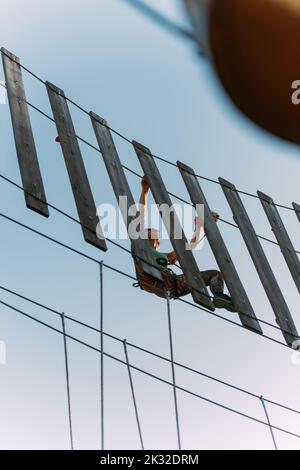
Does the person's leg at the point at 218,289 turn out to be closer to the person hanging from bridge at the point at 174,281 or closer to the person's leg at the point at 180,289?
the person hanging from bridge at the point at 174,281

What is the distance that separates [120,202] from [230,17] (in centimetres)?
394

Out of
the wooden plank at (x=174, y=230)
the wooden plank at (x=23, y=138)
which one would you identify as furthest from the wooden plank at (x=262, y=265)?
the wooden plank at (x=23, y=138)

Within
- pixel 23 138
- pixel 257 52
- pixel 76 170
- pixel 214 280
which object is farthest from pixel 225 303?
pixel 257 52

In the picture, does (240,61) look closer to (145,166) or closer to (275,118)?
(275,118)

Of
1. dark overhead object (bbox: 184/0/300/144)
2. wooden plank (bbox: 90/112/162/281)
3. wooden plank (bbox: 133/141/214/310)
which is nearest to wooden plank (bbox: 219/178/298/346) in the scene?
wooden plank (bbox: 133/141/214/310)

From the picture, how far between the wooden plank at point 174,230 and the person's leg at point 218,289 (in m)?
0.66

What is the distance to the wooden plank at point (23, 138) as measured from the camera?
473cm

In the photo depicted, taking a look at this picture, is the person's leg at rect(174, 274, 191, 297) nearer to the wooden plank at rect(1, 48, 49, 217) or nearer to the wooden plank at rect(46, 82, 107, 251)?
the wooden plank at rect(46, 82, 107, 251)

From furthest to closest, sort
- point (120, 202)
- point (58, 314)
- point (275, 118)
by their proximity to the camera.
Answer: point (58, 314)
point (120, 202)
point (275, 118)

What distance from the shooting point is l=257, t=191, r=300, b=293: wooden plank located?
6.66 m

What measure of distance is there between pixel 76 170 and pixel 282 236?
2319mm

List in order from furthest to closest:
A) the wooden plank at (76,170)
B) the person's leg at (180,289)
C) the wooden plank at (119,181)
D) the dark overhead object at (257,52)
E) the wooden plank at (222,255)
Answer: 1. the person's leg at (180,289)
2. the wooden plank at (222,255)
3. the wooden plank at (119,181)
4. the wooden plank at (76,170)
5. the dark overhead object at (257,52)
